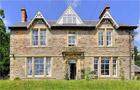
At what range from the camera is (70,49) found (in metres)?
42.1

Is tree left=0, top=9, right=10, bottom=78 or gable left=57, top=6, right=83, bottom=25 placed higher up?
gable left=57, top=6, right=83, bottom=25

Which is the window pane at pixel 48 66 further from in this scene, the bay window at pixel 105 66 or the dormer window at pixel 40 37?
the bay window at pixel 105 66

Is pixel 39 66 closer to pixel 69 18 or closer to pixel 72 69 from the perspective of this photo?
pixel 72 69

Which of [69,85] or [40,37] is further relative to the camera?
[40,37]

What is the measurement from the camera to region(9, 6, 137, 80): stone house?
41.9 metres

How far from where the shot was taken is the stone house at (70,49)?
41906mm

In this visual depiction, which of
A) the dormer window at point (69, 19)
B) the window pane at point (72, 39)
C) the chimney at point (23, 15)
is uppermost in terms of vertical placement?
the chimney at point (23, 15)

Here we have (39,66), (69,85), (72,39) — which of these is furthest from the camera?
(72,39)

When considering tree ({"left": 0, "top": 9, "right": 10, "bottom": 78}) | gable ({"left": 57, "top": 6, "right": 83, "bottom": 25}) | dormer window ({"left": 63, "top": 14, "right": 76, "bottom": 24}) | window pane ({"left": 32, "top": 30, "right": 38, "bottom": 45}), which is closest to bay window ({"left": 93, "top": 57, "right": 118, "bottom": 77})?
gable ({"left": 57, "top": 6, "right": 83, "bottom": 25})

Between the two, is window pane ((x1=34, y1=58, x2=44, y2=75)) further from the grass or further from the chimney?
the grass

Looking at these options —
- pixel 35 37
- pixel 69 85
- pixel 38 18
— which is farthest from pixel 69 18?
pixel 69 85

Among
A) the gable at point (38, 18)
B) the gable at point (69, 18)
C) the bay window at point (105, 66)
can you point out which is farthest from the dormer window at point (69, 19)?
the bay window at point (105, 66)

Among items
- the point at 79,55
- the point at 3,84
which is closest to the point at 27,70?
the point at 79,55

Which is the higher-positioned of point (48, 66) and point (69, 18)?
point (69, 18)
